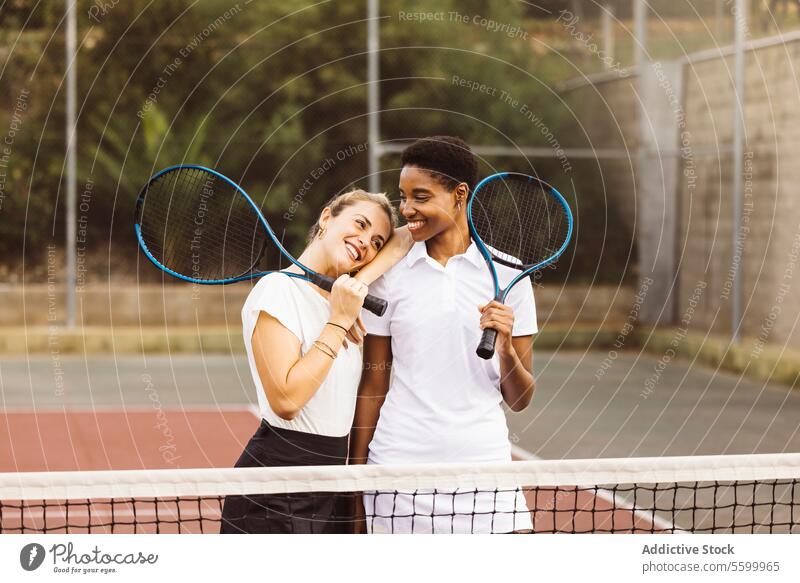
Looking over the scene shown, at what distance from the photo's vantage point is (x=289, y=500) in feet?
10.4

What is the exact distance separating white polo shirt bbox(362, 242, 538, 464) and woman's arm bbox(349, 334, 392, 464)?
3 centimetres

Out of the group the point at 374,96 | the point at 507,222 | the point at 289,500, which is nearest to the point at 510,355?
the point at 289,500

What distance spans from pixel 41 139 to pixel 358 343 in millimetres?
12659

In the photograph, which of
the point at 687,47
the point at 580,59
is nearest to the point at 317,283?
the point at 687,47

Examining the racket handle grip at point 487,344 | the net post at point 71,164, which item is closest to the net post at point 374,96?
the net post at point 71,164

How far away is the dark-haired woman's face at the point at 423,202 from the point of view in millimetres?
3004

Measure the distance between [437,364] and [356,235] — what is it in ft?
1.23

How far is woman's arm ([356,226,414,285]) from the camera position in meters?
3.04

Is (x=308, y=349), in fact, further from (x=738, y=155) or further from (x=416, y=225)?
(x=738, y=155)

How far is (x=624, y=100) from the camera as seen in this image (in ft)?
54.1

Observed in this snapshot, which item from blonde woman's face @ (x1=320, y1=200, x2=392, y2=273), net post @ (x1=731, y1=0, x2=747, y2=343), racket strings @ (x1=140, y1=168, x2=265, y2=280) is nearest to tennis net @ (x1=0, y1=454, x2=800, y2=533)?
blonde woman's face @ (x1=320, y1=200, x2=392, y2=273)

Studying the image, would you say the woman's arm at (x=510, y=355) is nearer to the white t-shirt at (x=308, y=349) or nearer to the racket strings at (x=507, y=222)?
the racket strings at (x=507, y=222)
